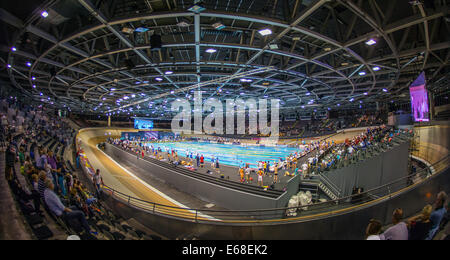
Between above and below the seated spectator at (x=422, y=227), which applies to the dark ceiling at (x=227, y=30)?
above

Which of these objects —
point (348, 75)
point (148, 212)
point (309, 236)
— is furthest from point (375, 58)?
point (148, 212)

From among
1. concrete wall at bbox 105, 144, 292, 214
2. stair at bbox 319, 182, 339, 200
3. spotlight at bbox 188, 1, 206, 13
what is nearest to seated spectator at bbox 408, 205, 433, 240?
concrete wall at bbox 105, 144, 292, 214

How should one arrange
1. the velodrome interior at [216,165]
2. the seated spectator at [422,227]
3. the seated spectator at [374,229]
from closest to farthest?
the seated spectator at [374,229], the seated spectator at [422,227], the velodrome interior at [216,165]

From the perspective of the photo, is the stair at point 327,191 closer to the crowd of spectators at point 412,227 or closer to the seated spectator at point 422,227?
the crowd of spectators at point 412,227

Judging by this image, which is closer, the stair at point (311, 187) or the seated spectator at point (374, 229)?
the seated spectator at point (374, 229)

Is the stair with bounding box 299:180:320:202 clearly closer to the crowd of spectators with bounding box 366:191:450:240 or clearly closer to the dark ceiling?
the dark ceiling

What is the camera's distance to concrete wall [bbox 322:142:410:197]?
13.8m

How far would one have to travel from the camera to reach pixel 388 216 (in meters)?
6.40

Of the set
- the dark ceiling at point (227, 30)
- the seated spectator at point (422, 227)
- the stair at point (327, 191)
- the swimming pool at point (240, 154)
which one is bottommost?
the stair at point (327, 191)

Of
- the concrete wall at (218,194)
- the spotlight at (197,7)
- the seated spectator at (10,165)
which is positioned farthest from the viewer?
the concrete wall at (218,194)

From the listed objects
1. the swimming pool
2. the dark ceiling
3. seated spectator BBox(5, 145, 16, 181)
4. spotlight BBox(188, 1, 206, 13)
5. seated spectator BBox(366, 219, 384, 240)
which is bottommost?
the swimming pool

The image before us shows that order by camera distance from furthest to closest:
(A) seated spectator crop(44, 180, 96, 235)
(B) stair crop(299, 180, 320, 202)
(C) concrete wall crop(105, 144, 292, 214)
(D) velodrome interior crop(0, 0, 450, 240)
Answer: (B) stair crop(299, 180, 320, 202), (C) concrete wall crop(105, 144, 292, 214), (D) velodrome interior crop(0, 0, 450, 240), (A) seated spectator crop(44, 180, 96, 235)

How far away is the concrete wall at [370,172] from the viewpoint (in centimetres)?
1377

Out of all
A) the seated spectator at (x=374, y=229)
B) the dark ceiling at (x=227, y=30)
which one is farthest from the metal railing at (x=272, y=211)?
the dark ceiling at (x=227, y=30)
